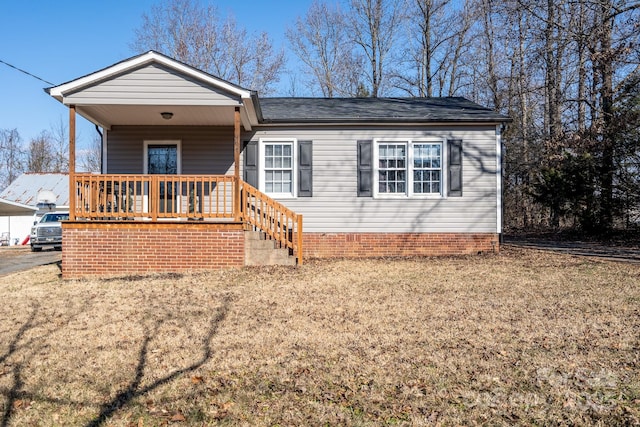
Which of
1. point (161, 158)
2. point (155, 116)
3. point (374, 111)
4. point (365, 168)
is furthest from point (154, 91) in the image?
point (374, 111)

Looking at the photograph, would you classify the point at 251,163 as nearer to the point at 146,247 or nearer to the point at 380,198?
the point at 380,198

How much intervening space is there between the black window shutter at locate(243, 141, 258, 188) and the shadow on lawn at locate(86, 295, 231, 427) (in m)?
5.97

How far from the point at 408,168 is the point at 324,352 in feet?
24.5

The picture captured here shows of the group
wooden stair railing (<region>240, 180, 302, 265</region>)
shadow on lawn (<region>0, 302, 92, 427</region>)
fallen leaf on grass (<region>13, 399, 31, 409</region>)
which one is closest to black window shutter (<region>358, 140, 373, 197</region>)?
wooden stair railing (<region>240, 180, 302, 265</region>)

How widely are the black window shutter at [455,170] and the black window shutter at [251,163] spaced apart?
4528 mm

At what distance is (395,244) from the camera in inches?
442

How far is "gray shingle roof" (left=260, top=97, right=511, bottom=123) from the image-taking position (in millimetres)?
11031

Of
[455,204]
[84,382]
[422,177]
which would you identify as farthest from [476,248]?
[84,382]

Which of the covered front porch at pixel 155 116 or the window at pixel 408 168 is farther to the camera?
the window at pixel 408 168

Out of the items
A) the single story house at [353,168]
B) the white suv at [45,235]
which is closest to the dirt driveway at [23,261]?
the white suv at [45,235]

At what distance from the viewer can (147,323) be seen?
5.52 metres

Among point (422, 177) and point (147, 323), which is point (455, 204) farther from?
point (147, 323)

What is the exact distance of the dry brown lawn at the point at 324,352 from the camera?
328cm

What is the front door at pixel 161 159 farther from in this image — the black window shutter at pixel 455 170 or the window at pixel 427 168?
the black window shutter at pixel 455 170
